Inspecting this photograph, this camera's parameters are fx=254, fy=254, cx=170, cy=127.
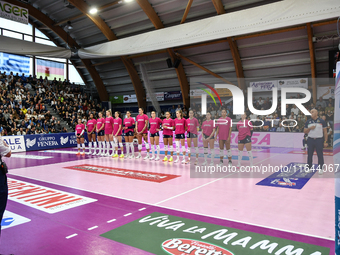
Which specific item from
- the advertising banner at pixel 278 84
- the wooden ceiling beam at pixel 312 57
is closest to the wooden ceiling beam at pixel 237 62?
the advertising banner at pixel 278 84

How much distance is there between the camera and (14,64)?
74.6 ft

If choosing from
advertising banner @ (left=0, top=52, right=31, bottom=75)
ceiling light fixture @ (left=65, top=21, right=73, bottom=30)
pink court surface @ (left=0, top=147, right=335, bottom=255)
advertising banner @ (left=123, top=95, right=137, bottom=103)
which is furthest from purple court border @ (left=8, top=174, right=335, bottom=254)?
advertising banner @ (left=0, top=52, right=31, bottom=75)

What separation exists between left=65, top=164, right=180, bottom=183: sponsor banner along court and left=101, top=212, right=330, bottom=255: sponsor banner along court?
10.00ft

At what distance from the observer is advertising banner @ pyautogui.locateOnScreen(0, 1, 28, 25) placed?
1870 cm

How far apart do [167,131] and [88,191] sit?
15.5 ft

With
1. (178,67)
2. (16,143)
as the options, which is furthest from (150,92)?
(16,143)

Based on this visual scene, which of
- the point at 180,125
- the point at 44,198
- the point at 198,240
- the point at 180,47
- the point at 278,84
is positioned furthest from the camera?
the point at 180,47

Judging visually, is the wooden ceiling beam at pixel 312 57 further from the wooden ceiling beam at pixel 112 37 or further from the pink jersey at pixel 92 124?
the wooden ceiling beam at pixel 112 37

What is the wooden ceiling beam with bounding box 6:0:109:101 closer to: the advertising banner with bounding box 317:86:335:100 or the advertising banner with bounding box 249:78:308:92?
the advertising banner with bounding box 249:78:308:92

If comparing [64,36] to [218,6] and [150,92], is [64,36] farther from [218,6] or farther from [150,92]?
[218,6]

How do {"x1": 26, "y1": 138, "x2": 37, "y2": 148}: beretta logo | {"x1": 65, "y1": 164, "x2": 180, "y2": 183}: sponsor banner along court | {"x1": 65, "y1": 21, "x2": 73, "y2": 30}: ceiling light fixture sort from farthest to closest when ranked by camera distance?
{"x1": 65, "y1": 21, "x2": 73, "y2": 30}: ceiling light fixture
{"x1": 26, "y1": 138, "x2": 37, "y2": 148}: beretta logo
{"x1": 65, "y1": 164, "x2": 180, "y2": 183}: sponsor banner along court

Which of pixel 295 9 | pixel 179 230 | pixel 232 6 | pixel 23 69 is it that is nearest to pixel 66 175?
pixel 179 230

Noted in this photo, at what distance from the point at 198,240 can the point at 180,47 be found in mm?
18290

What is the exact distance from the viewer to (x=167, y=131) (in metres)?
10.1
